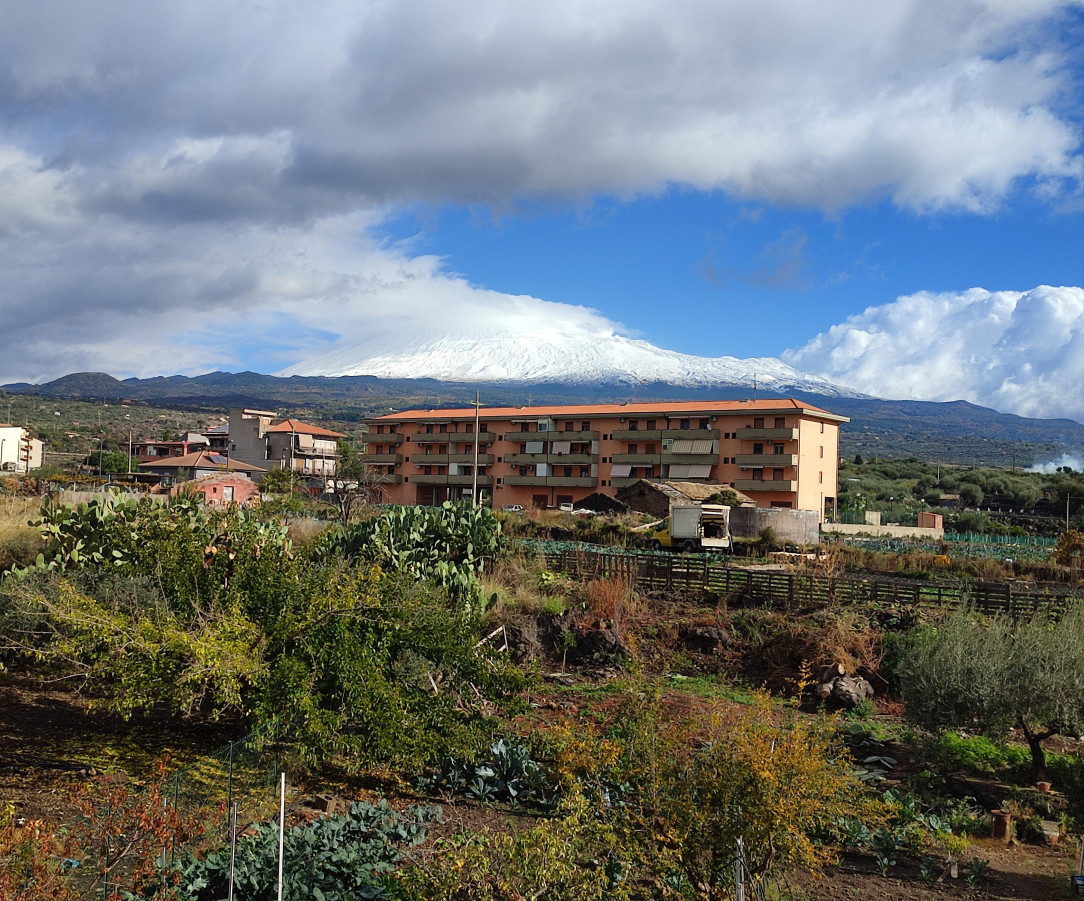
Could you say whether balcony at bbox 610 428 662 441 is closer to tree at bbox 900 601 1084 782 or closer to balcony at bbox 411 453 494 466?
balcony at bbox 411 453 494 466

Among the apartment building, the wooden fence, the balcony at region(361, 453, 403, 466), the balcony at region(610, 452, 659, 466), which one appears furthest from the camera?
the balcony at region(361, 453, 403, 466)

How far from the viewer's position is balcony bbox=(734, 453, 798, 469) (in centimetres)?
5931

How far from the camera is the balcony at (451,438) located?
72.4 meters

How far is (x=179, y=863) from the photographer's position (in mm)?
7730

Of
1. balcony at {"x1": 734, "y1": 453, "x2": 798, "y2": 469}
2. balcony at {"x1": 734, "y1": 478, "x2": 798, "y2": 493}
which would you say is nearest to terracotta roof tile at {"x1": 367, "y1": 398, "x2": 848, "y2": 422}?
balcony at {"x1": 734, "y1": 453, "x2": 798, "y2": 469}

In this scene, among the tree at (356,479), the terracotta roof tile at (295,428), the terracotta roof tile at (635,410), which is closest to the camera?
the tree at (356,479)

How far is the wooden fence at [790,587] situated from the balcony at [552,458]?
4135 cm

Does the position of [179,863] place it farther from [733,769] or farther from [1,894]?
[733,769]

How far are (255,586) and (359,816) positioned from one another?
3.04m

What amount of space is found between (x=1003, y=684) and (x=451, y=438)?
204ft

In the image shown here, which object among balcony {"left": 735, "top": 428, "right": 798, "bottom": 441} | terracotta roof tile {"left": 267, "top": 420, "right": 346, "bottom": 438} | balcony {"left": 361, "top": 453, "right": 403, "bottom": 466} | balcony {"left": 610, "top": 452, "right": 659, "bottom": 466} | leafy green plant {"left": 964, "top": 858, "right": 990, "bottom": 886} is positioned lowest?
leafy green plant {"left": 964, "top": 858, "right": 990, "bottom": 886}

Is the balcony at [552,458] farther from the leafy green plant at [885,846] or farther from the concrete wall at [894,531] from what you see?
the leafy green plant at [885,846]

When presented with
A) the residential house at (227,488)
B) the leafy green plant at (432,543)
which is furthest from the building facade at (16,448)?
the leafy green plant at (432,543)

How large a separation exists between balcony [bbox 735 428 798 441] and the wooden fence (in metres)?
33.2
